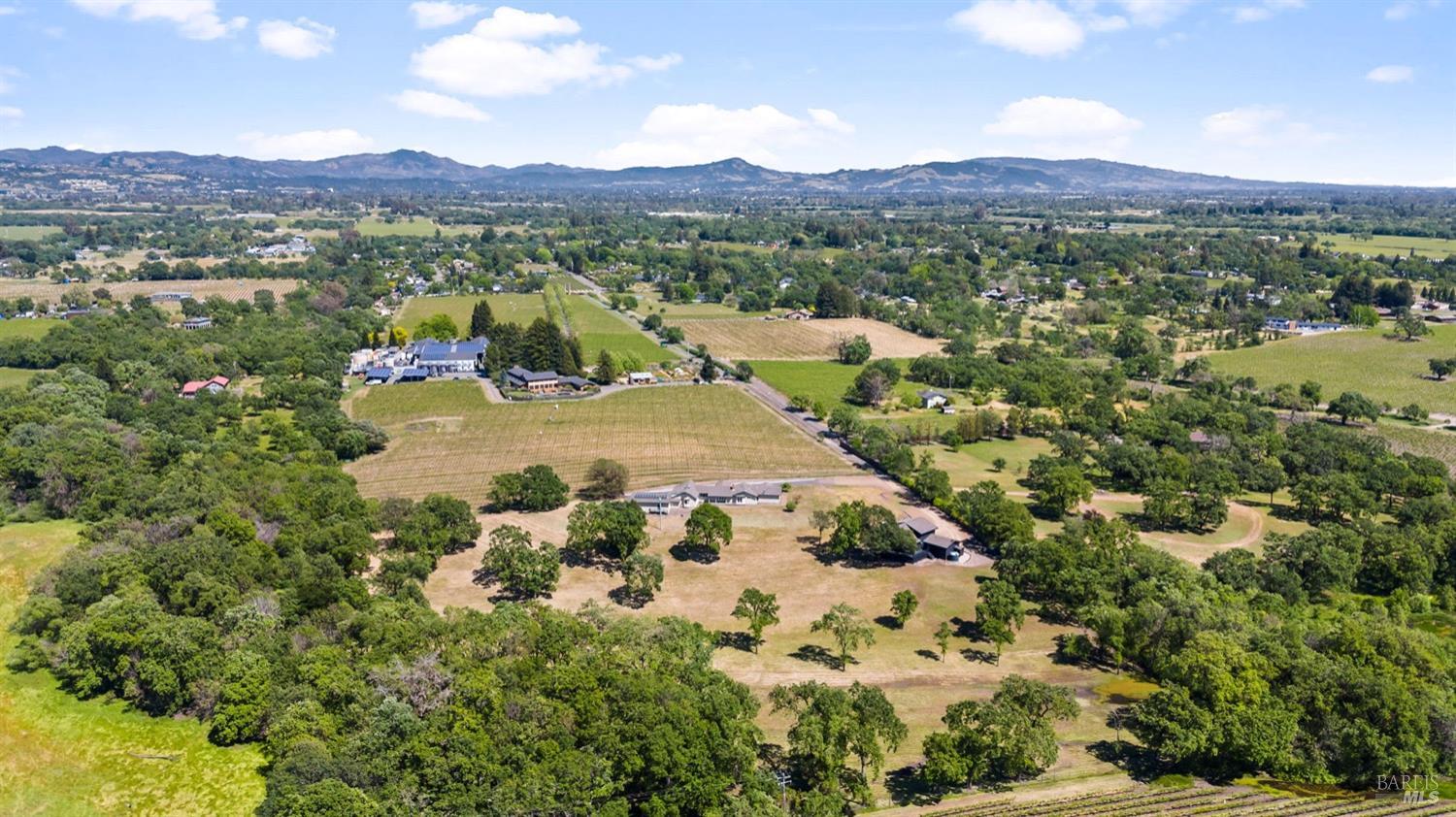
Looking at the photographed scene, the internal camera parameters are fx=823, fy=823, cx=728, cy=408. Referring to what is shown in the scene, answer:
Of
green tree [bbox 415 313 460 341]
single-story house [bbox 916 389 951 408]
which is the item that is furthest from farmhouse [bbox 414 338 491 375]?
single-story house [bbox 916 389 951 408]

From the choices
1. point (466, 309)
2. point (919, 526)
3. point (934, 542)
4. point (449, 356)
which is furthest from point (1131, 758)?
point (466, 309)

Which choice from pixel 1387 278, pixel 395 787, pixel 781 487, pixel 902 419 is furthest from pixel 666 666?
pixel 1387 278

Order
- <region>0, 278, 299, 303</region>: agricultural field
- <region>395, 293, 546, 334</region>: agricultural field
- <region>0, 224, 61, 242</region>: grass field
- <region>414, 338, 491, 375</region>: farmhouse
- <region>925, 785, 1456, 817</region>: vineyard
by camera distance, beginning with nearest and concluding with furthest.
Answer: <region>925, 785, 1456, 817</region>: vineyard
<region>414, 338, 491, 375</region>: farmhouse
<region>395, 293, 546, 334</region>: agricultural field
<region>0, 278, 299, 303</region>: agricultural field
<region>0, 224, 61, 242</region>: grass field

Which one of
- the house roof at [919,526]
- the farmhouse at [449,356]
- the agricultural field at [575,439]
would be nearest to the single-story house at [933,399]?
the agricultural field at [575,439]

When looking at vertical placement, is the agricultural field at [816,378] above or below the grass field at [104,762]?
above

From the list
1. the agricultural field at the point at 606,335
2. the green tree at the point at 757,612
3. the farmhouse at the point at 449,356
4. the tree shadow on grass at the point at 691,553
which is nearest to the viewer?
the green tree at the point at 757,612

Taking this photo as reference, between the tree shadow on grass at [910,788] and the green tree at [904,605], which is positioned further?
the green tree at [904,605]

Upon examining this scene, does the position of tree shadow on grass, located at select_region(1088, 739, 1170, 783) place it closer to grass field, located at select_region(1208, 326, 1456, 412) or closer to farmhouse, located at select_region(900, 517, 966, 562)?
farmhouse, located at select_region(900, 517, 966, 562)

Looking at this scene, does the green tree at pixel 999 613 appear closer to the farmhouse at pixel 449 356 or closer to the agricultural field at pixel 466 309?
the farmhouse at pixel 449 356
